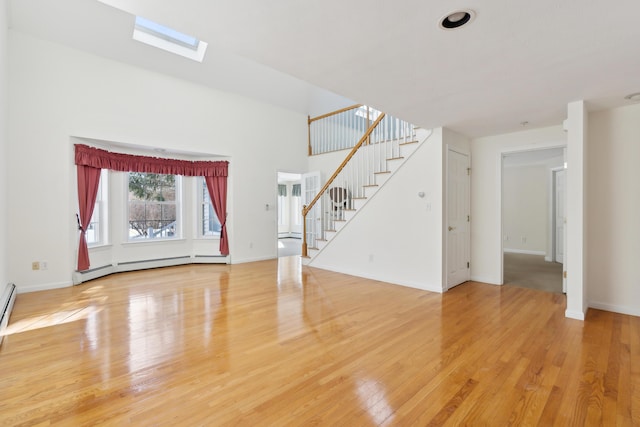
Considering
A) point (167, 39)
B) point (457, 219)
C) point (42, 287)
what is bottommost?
point (42, 287)

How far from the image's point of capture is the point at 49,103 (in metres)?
4.34

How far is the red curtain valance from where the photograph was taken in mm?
4742

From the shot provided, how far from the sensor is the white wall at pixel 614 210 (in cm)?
335

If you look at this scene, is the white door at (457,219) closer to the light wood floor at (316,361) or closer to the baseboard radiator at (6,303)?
the light wood floor at (316,361)

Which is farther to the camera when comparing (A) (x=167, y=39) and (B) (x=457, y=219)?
(A) (x=167, y=39)

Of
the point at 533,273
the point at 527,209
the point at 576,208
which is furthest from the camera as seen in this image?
the point at 527,209

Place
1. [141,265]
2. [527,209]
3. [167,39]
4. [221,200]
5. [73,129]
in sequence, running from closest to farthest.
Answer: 1. [73,129]
2. [167,39]
3. [141,265]
4. [221,200]
5. [527,209]

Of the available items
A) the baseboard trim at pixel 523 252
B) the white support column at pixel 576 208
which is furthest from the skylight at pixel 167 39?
the baseboard trim at pixel 523 252

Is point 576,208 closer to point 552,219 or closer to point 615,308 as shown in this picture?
point 615,308

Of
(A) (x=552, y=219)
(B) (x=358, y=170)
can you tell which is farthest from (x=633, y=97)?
(A) (x=552, y=219)

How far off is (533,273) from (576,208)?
2.79 m

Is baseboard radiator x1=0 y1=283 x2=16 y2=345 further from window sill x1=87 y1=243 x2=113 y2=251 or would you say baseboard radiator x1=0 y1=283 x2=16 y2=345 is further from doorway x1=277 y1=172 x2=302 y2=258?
doorway x1=277 y1=172 x2=302 y2=258

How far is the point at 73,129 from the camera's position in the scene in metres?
4.54

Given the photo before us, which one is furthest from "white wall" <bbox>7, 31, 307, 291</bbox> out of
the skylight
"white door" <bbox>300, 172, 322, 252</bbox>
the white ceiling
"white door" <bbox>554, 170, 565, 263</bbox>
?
"white door" <bbox>554, 170, 565, 263</bbox>
